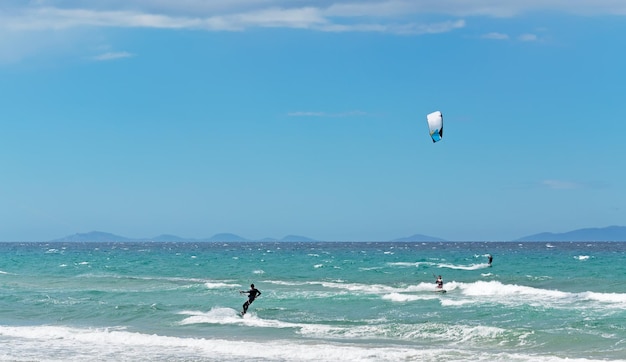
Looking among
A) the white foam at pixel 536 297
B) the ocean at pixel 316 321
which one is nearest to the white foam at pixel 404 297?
the ocean at pixel 316 321

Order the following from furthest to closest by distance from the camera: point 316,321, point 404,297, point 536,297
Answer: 1. point 536,297
2. point 404,297
3. point 316,321

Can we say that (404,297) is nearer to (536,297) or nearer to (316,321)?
(536,297)

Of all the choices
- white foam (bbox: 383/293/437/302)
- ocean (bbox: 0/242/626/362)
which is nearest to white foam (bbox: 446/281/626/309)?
ocean (bbox: 0/242/626/362)

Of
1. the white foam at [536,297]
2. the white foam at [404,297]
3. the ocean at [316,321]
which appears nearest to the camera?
the ocean at [316,321]

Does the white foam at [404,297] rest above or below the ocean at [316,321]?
above

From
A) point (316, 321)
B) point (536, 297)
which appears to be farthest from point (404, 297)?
point (316, 321)

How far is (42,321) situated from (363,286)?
1772 cm

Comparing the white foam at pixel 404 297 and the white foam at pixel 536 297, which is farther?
the white foam at pixel 404 297

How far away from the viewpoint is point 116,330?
27.0 metres

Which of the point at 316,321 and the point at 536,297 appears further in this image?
the point at 536,297

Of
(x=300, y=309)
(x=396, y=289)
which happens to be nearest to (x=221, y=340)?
(x=300, y=309)

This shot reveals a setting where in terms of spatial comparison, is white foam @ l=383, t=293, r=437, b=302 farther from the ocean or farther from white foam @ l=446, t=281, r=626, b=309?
white foam @ l=446, t=281, r=626, b=309

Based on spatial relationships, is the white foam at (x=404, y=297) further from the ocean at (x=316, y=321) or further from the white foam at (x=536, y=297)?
the white foam at (x=536, y=297)

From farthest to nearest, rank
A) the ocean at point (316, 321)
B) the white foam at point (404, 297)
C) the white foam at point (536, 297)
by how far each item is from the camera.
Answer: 1. the white foam at point (404, 297)
2. the white foam at point (536, 297)
3. the ocean at point (316, 321)
